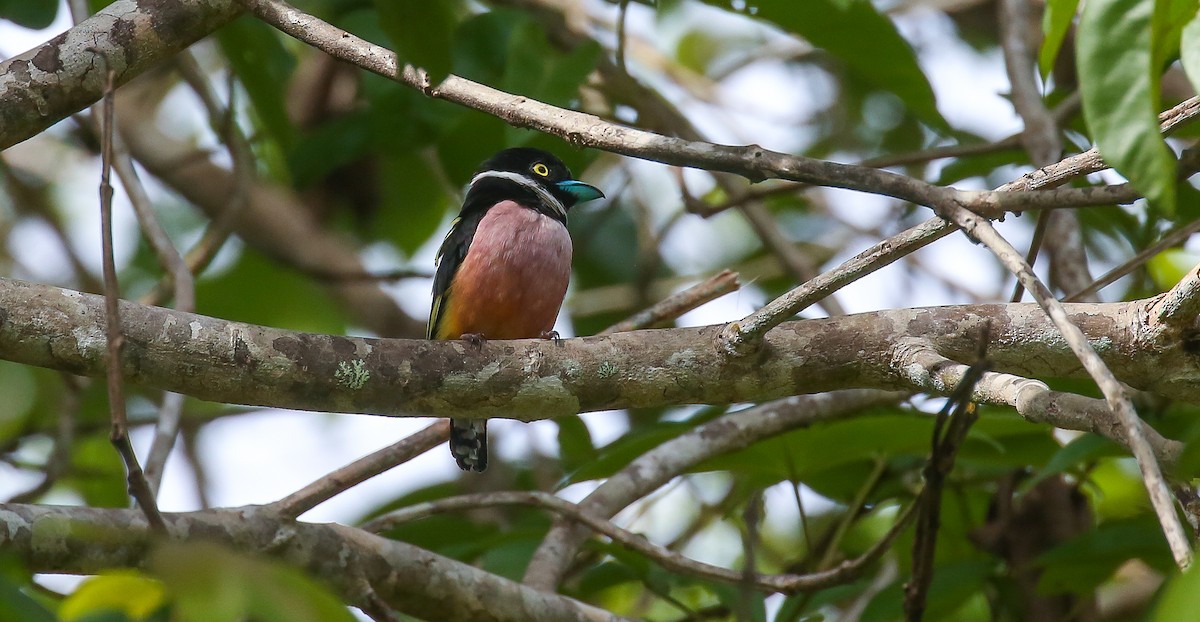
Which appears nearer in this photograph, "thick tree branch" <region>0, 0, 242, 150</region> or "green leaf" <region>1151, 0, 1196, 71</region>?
"green leaf" <region>1151, 0, 1196, 71</region>

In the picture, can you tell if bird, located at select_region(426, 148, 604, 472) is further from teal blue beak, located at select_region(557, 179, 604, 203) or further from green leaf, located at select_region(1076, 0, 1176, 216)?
green leaf, located at select_region(1076, 0, 1176, 216)

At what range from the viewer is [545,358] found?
316 cm

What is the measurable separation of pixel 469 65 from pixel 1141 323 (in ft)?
9.18

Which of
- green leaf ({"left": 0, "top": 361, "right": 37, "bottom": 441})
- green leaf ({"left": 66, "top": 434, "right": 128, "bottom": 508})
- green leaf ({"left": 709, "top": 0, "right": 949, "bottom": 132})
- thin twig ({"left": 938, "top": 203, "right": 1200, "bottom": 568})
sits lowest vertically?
thin twig ({"left": 938, "top": 203, "right": 1200, "bottom": 568})

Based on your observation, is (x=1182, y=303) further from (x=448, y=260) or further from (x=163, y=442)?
(x=448, y=260)

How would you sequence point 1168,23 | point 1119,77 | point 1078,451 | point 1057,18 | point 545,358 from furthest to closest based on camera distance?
1. point 1078,451
2. point 545,358
3. point 1057,18
4. point 1168,23
5. point 1119,77

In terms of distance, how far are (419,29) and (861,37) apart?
327cm

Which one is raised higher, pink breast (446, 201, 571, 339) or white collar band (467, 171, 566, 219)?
white collar band (467, 171, 566, 219)

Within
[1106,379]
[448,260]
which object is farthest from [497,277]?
[1106,379]

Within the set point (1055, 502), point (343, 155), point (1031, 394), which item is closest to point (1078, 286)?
point (1055, 502)

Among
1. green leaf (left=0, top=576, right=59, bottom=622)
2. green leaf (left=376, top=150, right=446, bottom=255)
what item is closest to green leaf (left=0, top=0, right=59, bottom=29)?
green leaf (left=376, top=150, right=446, bottom=255)

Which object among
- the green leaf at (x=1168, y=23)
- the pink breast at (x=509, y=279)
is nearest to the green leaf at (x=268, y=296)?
the pink breast at (x=509, y=279)

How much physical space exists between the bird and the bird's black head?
0.15 metres

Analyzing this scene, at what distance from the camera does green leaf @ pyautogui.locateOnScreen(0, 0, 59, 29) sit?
4121 mm
